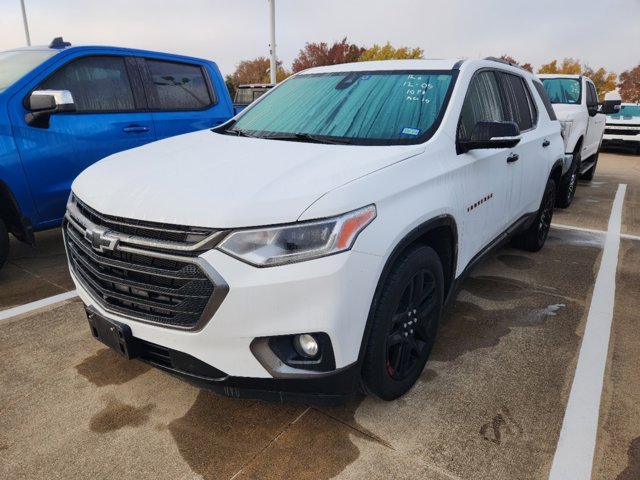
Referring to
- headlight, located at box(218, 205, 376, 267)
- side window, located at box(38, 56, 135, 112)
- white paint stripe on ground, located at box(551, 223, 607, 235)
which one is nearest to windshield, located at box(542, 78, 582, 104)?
white paint stripe on ground, located at box(551, 223, 607, 235)

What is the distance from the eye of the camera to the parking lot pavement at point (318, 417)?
81.3 inches

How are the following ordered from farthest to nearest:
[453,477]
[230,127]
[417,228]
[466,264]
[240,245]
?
[230,127] → [466,264] → [417,228] → [453,477] → [240,245]

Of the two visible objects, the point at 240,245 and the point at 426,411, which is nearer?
the point at 240,245

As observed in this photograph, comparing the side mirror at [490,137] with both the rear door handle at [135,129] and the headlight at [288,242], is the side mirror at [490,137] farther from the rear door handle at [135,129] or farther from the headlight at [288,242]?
the rear door handle at [135,129]

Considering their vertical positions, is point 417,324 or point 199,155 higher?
point 199,155

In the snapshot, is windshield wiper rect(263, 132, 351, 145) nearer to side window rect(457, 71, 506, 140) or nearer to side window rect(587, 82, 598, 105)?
side window rect(457, 71, 506, 140)

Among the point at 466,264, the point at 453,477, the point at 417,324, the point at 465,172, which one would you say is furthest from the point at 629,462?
the point at 465,172

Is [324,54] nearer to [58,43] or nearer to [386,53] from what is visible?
[386,53]

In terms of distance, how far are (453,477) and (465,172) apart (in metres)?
1.58

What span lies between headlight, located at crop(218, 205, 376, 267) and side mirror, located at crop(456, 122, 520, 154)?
120cm

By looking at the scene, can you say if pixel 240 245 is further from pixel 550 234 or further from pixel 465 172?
pixel 550 234

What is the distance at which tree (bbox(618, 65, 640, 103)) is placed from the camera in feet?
130

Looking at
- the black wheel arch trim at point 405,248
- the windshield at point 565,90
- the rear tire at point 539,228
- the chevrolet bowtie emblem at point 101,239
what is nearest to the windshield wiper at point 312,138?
the black wheel arch trim at point 405,248

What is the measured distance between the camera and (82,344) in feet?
9.94
